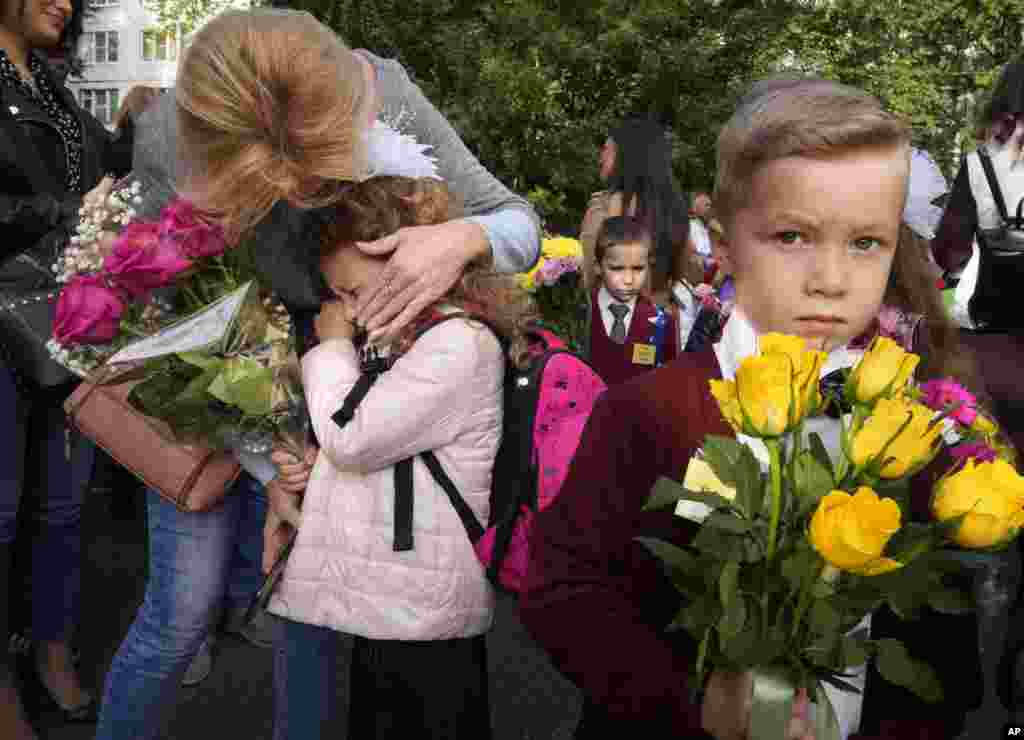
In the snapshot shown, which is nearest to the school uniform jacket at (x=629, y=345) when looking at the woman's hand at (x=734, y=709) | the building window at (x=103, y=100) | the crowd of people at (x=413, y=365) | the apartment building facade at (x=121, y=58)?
the crowd of people at (x=413, y=365)

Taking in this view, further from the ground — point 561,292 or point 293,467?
point 561,292

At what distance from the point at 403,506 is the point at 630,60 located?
22.9 metres

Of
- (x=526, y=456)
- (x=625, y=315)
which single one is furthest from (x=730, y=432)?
(x=625, y=315)

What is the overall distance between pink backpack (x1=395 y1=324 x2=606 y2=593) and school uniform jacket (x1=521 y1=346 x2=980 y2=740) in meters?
0.54

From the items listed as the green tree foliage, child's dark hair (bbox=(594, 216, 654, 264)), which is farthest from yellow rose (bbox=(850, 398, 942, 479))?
the green tree foliage

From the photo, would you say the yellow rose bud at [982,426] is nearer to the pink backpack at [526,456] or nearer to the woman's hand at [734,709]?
the woman's hand at [734,709]

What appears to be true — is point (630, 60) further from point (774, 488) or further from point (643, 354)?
point (774, 488)

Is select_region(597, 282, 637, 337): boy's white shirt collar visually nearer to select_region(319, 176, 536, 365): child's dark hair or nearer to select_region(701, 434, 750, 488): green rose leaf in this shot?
select_region(319, 176, 536, 365): child's dark hair

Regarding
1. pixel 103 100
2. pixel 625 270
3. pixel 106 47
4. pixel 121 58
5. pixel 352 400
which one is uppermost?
pixel 106 47

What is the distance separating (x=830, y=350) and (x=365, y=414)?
3.11ft

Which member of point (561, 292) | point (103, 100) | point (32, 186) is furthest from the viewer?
point (103, 100)

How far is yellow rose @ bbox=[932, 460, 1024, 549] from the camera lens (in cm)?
124

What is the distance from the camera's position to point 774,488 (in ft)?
4.18

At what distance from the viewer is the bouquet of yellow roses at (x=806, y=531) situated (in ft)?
4.05
